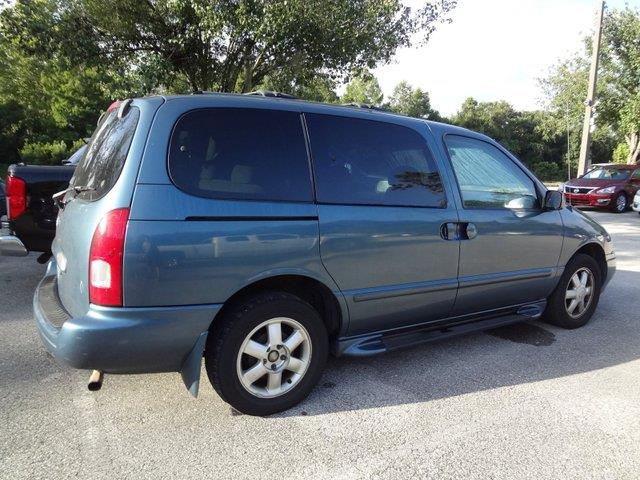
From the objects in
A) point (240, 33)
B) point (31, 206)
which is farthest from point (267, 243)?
point (240, 33)

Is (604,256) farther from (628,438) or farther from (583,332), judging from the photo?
(628,438)

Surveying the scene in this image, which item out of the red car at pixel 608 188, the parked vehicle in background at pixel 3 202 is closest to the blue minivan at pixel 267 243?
the parked vehicle in background at pixel 3 202

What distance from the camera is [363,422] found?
294cm

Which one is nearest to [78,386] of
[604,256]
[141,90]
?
[604,256]

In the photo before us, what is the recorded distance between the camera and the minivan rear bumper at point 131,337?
247 centimetres

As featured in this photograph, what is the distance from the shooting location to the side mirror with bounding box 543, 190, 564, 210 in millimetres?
4168

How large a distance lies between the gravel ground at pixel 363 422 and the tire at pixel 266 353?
13 cm

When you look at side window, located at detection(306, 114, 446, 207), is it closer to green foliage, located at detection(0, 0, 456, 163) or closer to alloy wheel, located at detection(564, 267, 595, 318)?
alloy wheel, located at detection(564, 267, 595, 318)

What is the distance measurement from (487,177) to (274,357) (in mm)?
2214

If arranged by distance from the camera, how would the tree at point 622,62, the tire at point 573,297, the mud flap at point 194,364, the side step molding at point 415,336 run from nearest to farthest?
the mud flap at point 194,364
the side step molding at point 415,336
the tire at point 573,297
the tree at point 622,62

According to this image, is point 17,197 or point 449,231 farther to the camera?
point 17,197

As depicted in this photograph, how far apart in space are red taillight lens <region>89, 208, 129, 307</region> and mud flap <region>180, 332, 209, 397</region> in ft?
1.50

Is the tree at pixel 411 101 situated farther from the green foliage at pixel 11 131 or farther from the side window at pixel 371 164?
the side window at pixel 371 164

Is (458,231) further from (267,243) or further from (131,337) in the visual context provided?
(131,337)
